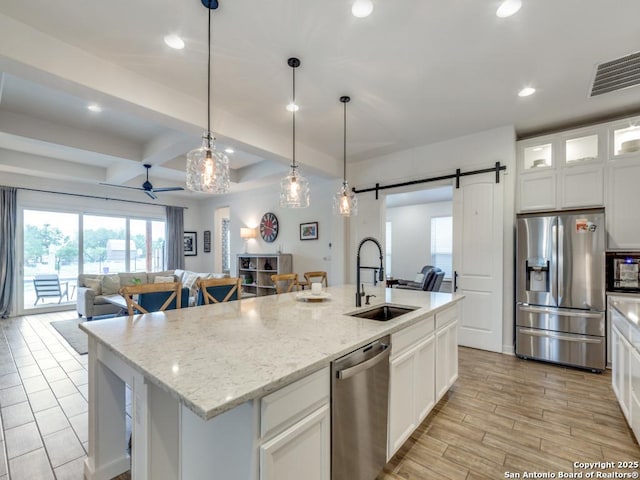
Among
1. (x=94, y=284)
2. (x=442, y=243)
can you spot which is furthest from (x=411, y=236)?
(x=94, y=284)

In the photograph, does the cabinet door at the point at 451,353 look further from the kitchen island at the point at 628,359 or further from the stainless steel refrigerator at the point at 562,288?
the stainless steel refrigerator at the point at 562,288

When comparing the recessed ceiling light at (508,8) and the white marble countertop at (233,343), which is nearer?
the white marble countertop at (233,343)

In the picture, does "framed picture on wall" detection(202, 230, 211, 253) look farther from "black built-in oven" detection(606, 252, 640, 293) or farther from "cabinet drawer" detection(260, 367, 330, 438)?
"black built-in oven" detection(606, 252, 640, 293)

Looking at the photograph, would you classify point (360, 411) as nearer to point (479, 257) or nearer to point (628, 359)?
point (628, 359)

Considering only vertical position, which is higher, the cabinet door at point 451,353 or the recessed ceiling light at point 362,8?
the recessed ceiling light at point 362,8


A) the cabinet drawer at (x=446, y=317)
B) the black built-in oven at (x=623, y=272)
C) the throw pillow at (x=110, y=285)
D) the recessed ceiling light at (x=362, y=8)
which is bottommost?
the throw pillow at (x=110, y=285)

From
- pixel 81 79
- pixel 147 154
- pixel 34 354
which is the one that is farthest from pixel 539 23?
pixel 34 354

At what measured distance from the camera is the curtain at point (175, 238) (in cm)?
813

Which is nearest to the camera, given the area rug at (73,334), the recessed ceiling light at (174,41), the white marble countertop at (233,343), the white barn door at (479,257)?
the white marble countertop at (233,343)

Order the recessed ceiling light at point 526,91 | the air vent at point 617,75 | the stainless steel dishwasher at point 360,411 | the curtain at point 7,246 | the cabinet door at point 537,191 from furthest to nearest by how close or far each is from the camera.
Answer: the curtain at point 7,246
the cabinet door at point 537,191
the recessed ceiling light at point 526,91
the air vent at point 617,75
the stainless steel dishwasher at point 360,411

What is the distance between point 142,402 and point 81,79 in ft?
8.31

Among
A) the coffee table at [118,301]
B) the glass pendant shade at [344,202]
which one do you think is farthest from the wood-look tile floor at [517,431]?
the coffee table at [118,301]

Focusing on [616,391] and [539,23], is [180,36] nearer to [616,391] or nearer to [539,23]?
[539,23]

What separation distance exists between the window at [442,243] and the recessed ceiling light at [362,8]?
7436mm
